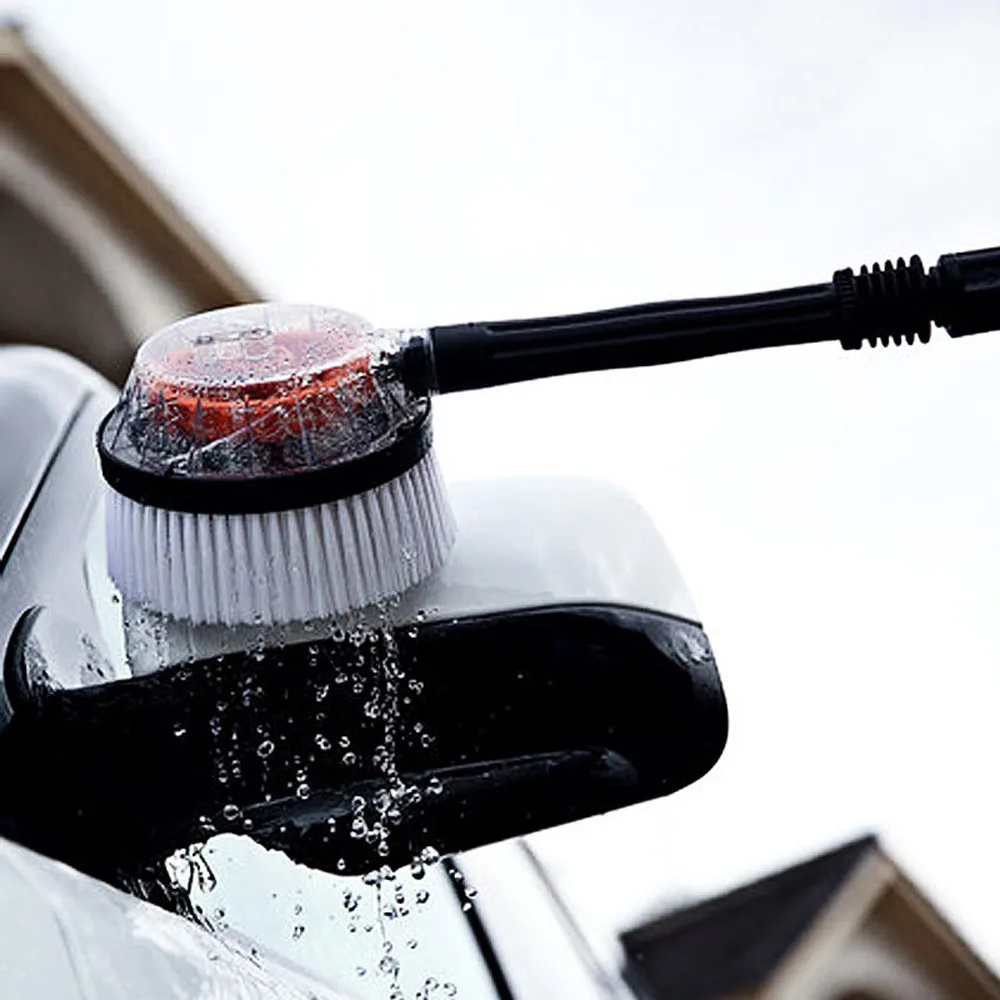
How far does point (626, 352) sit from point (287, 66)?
979 mm

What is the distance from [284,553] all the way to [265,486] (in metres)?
0.01

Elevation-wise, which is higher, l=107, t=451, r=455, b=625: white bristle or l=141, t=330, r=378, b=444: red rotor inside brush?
l=141, t=330, r=378, b=444: red rotor inside brush

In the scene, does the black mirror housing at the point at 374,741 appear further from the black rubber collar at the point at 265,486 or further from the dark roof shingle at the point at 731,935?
the dark roof shingle at the point at 731,935

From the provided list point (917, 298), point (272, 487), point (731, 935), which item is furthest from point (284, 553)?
point (731, 935)

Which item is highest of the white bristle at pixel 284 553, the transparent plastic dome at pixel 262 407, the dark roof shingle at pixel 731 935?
the transparent plastic dome at pixel 262 407

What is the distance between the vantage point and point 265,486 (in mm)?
326

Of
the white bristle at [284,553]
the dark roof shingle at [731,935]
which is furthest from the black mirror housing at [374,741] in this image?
the dark roof shingle at [731,935]

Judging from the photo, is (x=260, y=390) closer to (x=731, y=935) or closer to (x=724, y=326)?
(x=724, y=326)

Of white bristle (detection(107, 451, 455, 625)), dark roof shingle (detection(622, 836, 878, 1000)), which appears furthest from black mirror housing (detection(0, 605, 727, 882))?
dark roof shingle (detection(622, 836, 878, 1000))

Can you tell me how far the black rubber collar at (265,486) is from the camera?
0.33 m

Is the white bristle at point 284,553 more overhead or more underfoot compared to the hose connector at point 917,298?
more overhead

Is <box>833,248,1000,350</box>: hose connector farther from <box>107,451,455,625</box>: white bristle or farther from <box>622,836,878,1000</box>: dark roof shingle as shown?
<box>622,836,878,1000</box>: dark roof shingle

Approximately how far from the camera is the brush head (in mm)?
328

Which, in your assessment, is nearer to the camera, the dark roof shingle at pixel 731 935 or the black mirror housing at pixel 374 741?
the black mirror housing at pixel 374 741
